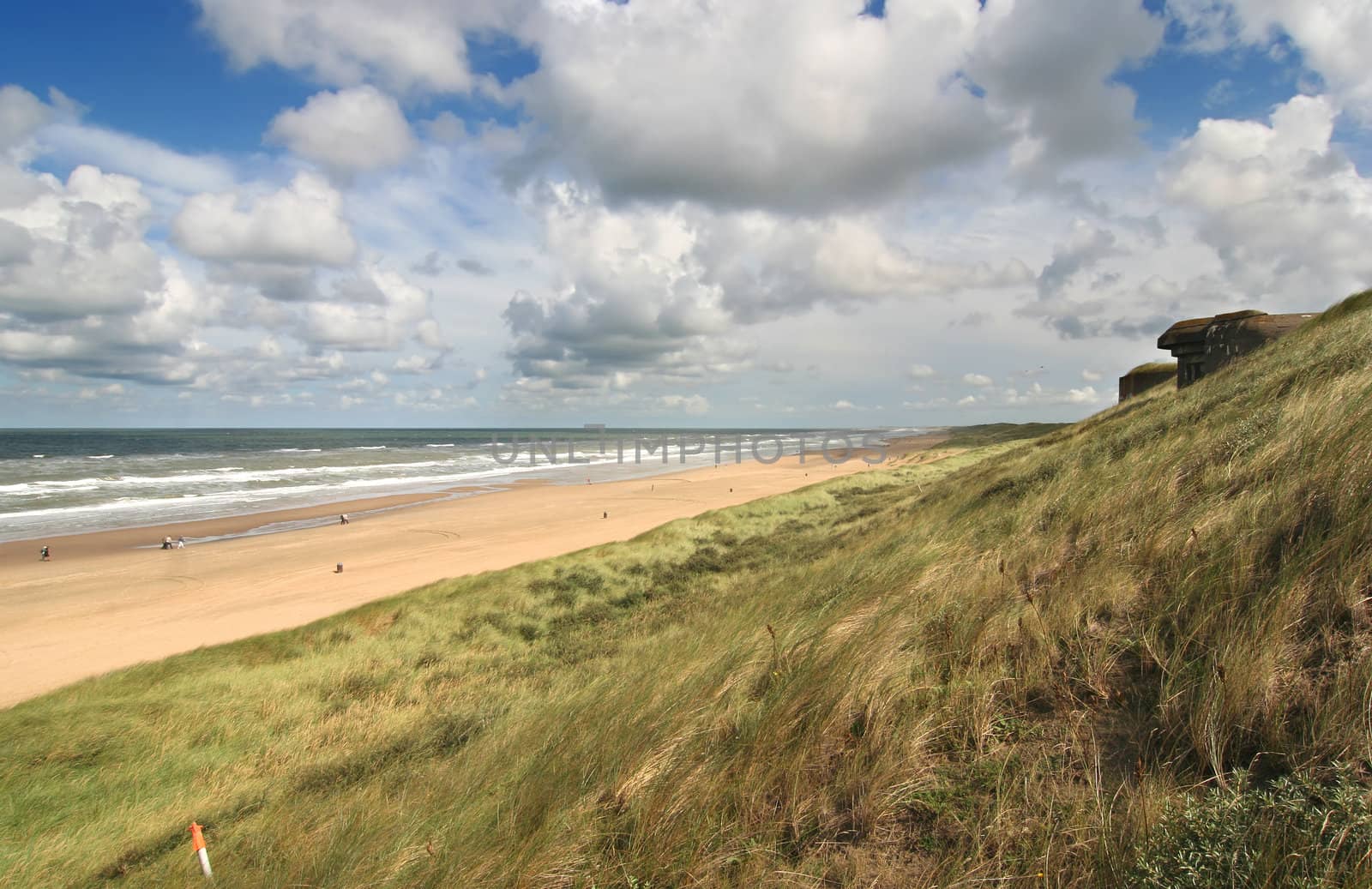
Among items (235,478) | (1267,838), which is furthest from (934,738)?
(235,478)

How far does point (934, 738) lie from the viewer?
2.98 m

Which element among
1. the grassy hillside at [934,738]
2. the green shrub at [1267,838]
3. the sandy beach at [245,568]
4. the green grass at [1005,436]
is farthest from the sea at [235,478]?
the green shrub at [1267,838]

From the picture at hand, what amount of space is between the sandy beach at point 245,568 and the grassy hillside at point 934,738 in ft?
19.0

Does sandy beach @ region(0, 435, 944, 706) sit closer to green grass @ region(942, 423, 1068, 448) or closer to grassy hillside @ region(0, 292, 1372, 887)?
grassy hillside @ region(0, 292, 1372, 887)

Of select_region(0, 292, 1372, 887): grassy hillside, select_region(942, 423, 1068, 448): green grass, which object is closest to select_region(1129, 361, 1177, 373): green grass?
select_region(942, 423, 1068, 448): green grass

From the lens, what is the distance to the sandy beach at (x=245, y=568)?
499 inches

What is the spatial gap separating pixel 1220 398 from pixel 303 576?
19.5 m

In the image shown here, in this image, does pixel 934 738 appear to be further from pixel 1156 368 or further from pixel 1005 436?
pixel 1005 436

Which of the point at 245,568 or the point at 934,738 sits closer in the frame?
the point at 934,738

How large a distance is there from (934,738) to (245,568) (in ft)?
67.6

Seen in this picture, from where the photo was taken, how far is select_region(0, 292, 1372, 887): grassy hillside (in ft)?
7.57

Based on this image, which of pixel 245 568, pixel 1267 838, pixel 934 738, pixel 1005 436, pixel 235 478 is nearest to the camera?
pixel 1267 838

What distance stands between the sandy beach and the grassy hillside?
5805 mm

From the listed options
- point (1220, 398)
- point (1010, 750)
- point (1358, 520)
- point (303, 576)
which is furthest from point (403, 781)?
point (303, 576)
